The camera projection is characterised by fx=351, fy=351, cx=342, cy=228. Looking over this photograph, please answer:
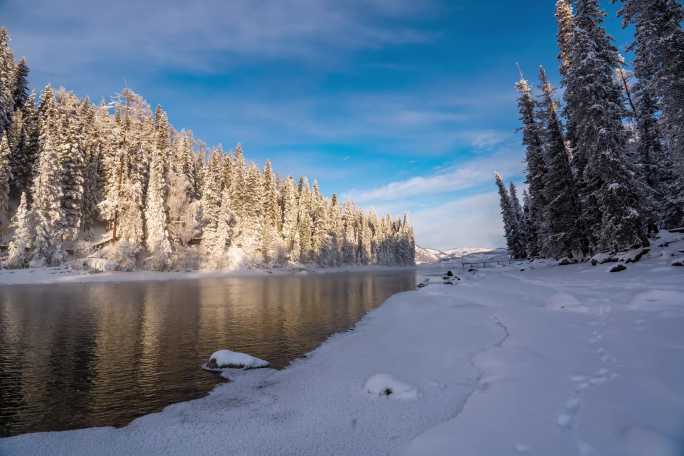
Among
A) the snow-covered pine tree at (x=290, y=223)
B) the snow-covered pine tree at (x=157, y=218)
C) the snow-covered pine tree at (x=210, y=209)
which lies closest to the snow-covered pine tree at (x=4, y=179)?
the snow-covered pine tree at (x=157, y=218)

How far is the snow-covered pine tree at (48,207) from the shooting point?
4322 cm

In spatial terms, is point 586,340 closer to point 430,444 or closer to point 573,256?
point 430,444

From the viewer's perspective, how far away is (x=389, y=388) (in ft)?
24.6

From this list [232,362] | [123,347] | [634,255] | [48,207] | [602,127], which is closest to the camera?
[232,362]

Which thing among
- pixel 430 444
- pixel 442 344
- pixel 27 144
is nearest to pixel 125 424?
pixel 430 444

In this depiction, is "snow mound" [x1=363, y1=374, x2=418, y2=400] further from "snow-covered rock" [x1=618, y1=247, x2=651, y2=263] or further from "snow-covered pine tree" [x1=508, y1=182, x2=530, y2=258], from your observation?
"snow-covered pine tree" [x1=508, y1=182, x2=530, y2=258]

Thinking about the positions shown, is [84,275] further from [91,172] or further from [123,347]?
[123,347]

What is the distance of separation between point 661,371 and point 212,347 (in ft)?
41.5

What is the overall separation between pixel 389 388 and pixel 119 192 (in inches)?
2354

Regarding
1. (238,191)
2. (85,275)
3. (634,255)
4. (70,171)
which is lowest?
(634,255)

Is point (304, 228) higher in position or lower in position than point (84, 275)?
higher

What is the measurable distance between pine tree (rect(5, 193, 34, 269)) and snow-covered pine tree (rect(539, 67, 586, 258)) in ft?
191

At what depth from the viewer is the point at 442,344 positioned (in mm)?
11172

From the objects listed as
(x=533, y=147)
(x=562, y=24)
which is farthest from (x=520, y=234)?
(x=562, y=24)
